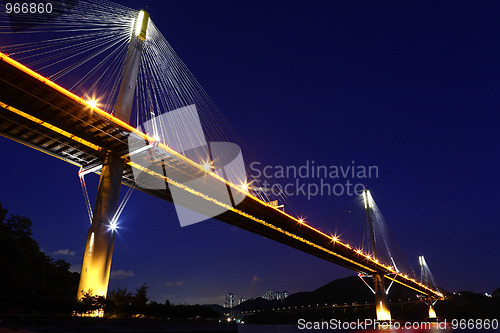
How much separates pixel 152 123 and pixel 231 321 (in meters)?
14.0

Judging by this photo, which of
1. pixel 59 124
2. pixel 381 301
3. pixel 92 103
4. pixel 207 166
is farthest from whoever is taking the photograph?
pixel 381 301

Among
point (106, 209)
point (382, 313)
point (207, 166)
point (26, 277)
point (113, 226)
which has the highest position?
point (207, 166)

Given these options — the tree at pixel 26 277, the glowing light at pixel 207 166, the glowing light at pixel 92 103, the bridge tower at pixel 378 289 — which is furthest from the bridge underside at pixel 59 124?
the bridge tower at pixel 378 289

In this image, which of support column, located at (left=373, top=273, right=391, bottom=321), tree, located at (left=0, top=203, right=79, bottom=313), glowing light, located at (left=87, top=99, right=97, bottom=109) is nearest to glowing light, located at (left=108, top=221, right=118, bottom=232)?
tree, located at (left=0, top=203, right=79, bottom=313)

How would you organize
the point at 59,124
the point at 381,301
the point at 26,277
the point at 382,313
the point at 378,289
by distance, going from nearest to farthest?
the point at 59,124, the point at 26,277, the point at 382,313, the point at 381,301, the point at 378,289

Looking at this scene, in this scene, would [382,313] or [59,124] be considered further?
[382,313]

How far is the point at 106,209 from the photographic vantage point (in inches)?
784

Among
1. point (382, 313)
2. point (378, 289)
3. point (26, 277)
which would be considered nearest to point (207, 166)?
point (26, 277)

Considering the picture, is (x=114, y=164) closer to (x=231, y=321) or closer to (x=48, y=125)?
(x=48, y=125)

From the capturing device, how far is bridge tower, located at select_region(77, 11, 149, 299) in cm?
1858

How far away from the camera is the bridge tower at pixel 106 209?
1858 cm

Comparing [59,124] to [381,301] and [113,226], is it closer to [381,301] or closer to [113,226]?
[113,226]

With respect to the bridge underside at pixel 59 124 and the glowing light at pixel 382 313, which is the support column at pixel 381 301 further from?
the bridge underside at pixel 59 124

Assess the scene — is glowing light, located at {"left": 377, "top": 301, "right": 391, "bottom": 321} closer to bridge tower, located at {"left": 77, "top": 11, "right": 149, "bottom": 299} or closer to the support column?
the support column
